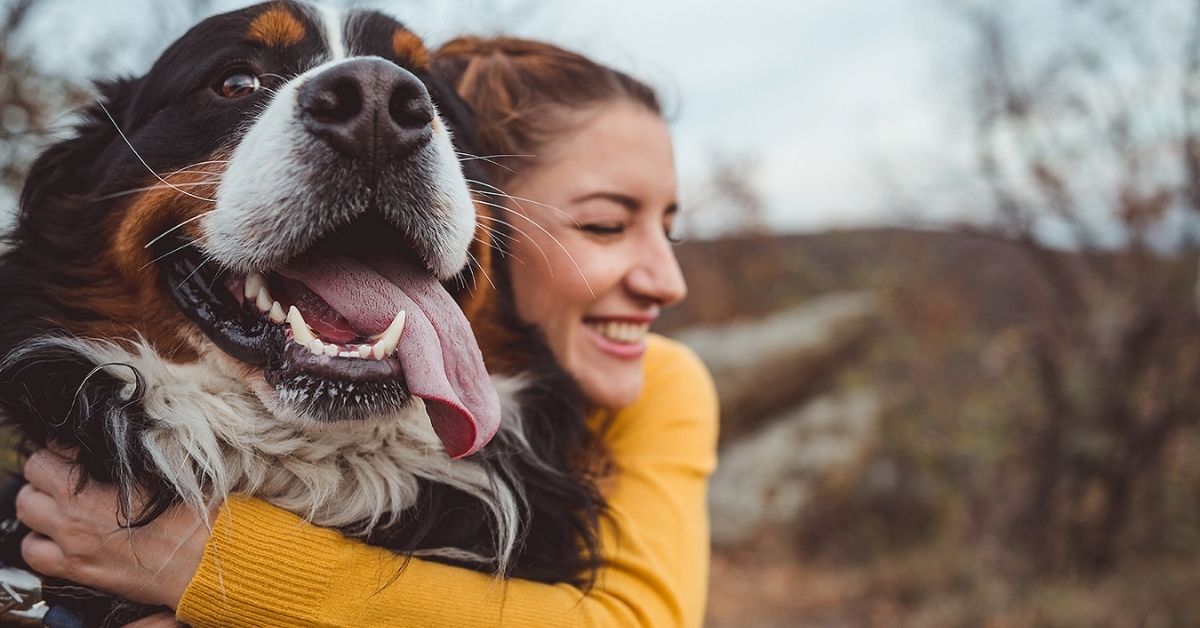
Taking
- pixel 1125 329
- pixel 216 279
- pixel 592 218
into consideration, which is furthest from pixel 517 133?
pixel 1125 329

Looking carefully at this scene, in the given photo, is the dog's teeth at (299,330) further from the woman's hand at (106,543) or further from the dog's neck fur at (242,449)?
the woman's hand at (106,543)

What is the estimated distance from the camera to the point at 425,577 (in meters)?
1.79

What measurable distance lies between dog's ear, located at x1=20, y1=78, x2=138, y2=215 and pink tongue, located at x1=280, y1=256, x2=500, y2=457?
680 mm

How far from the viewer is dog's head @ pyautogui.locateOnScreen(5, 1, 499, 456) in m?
1.64

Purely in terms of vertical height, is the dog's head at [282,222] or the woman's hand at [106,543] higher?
the dog's head at [282,222]

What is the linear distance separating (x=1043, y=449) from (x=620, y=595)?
5109 mm

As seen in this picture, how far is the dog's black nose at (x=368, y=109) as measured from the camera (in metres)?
1.55

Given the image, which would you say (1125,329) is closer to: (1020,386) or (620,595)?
(1020,386)

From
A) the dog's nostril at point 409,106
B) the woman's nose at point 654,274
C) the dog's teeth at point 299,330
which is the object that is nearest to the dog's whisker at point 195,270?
the dog's teeth at point 299,330

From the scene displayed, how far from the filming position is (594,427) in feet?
8.63

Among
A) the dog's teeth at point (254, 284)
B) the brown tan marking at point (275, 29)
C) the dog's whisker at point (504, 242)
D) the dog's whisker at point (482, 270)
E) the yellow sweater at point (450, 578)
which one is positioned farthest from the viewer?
the dog's whisker at point (504, 242)

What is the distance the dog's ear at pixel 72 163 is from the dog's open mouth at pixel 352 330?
41 centimetres

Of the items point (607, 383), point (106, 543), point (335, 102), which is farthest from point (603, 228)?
point (106, 543)

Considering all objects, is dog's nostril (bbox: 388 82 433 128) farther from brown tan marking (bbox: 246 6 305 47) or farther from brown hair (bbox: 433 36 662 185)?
brown hair (bbox: 433 36 662 185)
